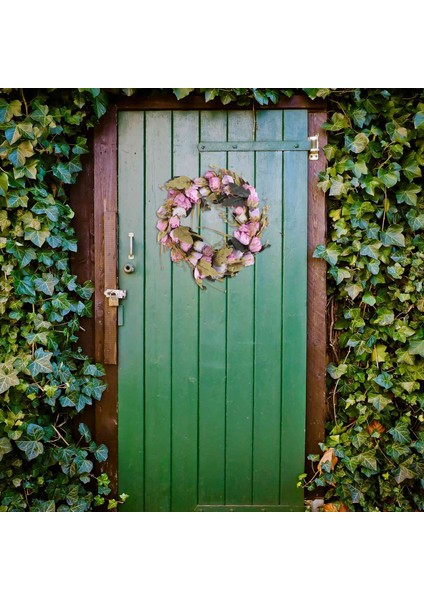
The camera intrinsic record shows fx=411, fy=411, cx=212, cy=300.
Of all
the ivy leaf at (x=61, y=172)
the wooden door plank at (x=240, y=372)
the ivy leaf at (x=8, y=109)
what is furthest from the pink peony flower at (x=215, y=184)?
the ivy leaf at (x=8, y=109)

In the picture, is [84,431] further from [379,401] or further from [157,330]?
[379,401]

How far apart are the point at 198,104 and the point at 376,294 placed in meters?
1.22

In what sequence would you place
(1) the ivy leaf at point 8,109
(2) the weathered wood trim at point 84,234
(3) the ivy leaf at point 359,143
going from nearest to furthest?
(1) the ivy leaf at point 8,109 → (3) the ivy leaf at point 359,143 → (2) the weathered wood trim at point 84,234

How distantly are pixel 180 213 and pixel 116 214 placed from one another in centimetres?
30

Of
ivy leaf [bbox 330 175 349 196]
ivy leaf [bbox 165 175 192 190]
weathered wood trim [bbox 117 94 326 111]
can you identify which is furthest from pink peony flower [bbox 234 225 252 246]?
weathered wood trim [bbox 117 94 326 111]

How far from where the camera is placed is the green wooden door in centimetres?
192

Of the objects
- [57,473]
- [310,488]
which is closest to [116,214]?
[57,473]

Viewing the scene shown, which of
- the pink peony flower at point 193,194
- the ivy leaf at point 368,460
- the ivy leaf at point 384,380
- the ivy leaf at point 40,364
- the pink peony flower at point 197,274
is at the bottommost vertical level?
the ivy leaf at point 368,460

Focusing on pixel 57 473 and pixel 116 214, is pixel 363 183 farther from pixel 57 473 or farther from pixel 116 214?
pixel 57 473

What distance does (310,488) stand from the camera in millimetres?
1942

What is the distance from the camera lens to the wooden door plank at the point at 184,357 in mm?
1922

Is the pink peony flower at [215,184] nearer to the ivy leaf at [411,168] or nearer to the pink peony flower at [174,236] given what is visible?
the pink peony flower at [174,236]

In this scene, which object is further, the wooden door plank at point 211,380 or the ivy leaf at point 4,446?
the wooden door plank at point 211,380

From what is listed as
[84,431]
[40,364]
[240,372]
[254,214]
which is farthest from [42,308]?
[254,214]
